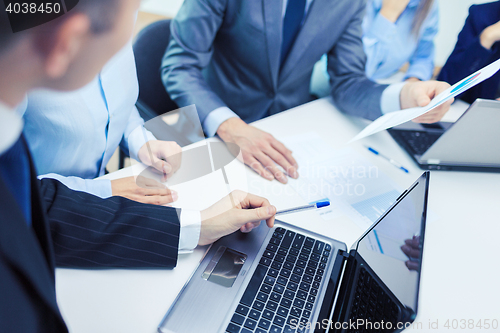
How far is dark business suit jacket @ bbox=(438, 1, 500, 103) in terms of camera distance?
104 centimetres

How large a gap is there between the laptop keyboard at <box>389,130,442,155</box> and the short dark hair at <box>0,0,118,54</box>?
77 centimetres

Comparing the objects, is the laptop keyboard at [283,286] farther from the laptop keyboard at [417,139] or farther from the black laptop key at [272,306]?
the laptop keyboard at [417,139]

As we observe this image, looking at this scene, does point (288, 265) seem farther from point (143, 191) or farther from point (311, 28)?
point (311, 28)

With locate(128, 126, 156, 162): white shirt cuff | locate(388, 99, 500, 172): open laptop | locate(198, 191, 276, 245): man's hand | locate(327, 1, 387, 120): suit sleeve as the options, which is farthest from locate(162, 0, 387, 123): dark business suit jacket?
locate(198, 191, 276, 245): man's hand

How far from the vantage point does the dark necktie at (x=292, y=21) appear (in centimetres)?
89

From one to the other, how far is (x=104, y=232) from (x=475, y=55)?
1.25 meters

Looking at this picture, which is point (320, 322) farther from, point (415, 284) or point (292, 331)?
point (415, 284)

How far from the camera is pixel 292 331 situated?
15.3 inches

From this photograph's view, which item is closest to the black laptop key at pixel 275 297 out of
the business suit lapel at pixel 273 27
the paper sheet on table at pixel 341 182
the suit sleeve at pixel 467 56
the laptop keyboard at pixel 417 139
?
the paper sheet on table at pixel 341 182

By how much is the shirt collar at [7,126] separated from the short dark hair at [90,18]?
3 cm

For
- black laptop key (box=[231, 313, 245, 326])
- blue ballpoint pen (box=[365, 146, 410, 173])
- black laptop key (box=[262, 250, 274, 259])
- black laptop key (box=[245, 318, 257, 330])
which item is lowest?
blue ballpoint pen (box=[365, 146, 410, 173])

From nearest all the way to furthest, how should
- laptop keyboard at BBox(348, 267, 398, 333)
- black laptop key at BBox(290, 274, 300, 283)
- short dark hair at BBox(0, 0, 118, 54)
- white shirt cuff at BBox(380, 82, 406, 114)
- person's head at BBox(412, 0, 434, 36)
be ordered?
1. short dark hair at BBox(0, 0, 118, 54)
2. laptop keyboard at BBox(348, 267, 398, 333)
3. black laptop key at BBox(290, 274, 300, 283)
4. white shirt cuff at BBox(380, 82, 406, 114)
5. person's head at BBox(412, 0, 434, 36)

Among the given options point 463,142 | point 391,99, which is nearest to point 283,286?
point 463,142

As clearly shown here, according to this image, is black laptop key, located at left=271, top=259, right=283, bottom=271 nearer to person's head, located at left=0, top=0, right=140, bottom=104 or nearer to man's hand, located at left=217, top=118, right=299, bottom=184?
man's hand, located at left=217, top=118, right=299, bottom=184
